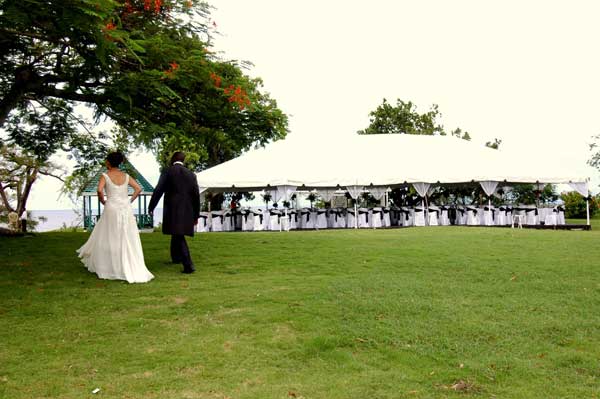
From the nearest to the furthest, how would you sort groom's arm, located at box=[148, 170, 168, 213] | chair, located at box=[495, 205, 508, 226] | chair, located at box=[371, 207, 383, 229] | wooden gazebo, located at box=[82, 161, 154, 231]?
groom's arm, located at box=[148, 170, 168, 213], chair, located at box=[371, 207, 383, 229], chair, located at box=[495, 205, 508, 226], wooden gazebo, located at box=[82, 161, 154, 231]

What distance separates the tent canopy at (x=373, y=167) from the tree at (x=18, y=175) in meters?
8.13

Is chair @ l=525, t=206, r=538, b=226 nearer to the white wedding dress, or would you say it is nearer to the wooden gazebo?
the wooden gazebo

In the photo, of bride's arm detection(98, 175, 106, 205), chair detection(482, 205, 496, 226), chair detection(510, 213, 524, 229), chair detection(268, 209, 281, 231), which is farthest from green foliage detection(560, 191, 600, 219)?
bride's arm detection(98, 175, 106, 205)

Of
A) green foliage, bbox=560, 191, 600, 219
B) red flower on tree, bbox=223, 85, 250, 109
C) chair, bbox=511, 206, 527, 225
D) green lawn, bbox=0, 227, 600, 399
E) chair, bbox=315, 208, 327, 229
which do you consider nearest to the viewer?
green lawn, bbox=0, 227, 600, 399

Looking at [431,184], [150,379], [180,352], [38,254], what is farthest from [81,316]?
[431,184]

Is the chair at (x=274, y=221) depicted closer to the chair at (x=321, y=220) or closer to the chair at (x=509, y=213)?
the chair at (x=321, y=220)

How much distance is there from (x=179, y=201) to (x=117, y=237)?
3.41 feet

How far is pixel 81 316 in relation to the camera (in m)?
6.31

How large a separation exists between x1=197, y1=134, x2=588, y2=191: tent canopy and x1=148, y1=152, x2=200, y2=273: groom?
1563cm

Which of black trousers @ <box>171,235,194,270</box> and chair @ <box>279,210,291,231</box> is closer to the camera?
black trousers @ <box>171,235,194,270</box>

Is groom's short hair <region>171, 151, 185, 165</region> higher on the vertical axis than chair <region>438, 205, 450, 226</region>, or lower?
higher

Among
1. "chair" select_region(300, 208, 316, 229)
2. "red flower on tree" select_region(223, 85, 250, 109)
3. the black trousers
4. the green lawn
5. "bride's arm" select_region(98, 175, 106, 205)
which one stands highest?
"red flower on tree" select_region(223, 85, 250, 109)

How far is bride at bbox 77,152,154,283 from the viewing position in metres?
8.28

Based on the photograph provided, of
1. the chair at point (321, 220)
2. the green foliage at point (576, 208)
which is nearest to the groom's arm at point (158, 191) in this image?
the chair at point (321, 220)
